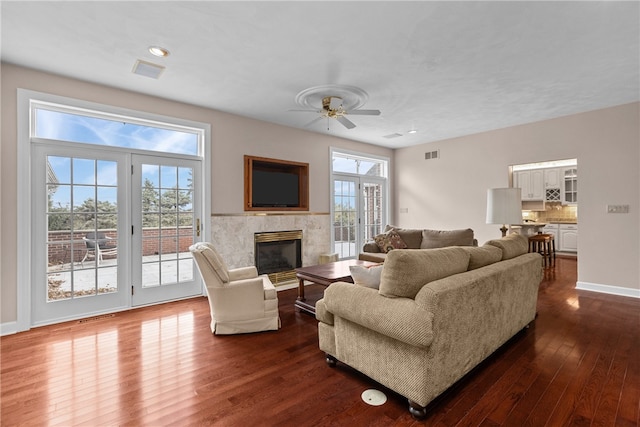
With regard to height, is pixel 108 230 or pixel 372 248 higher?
pixel 108 230

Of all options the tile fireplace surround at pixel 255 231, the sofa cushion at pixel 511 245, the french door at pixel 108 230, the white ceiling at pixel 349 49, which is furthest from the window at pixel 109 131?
the sofa cushion at pixel 511 245

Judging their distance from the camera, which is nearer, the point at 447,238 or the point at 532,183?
the point at 447,238

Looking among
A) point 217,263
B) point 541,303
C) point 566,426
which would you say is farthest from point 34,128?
point 541,303

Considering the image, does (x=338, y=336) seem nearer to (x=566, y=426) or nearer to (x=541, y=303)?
(x=566, y=426)

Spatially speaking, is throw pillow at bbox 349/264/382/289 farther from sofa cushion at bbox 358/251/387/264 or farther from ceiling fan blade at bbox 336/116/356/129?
sofa cushion at bbox 358/251/387/264

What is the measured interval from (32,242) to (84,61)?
77.4 inches

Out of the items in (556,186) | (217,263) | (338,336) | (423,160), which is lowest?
(338,336)

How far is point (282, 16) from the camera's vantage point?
2.34m

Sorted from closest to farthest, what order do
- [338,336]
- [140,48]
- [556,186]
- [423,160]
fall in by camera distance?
[338,336] < [140,48] < [423,160] < [556,186]

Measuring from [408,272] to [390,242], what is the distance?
3.62 meters

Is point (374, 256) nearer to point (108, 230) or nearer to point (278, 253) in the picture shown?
point (278, 253)

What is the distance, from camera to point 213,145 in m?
4.50

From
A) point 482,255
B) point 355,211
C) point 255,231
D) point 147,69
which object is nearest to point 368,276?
point 482,255

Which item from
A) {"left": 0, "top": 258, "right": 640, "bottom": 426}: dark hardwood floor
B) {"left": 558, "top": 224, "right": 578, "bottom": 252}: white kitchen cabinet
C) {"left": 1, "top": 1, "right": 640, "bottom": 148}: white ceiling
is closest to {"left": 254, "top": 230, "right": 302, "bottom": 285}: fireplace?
{"left": 0, "top": 258, "right": 640, "bottom": 426}: dark hardwood floor
